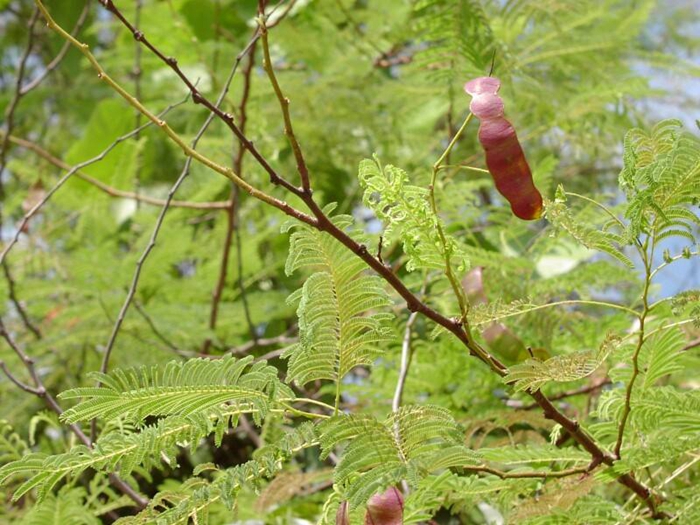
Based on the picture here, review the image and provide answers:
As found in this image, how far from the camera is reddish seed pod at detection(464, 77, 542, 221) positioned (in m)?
0.40

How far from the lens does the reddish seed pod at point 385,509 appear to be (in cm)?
40

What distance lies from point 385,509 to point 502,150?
0.17 m

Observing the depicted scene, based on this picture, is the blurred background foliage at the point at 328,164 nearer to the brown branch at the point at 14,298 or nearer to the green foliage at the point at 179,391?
the brown branch at the point at 14,298

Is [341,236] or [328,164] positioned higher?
[328,164]

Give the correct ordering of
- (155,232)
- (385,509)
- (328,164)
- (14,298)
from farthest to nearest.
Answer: (328,164) < (14,298) < (155,232) < (385,509)

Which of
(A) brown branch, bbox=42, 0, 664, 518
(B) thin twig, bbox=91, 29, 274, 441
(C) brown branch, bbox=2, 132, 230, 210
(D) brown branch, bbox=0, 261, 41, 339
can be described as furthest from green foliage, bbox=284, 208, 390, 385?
(C) brown branch, bbox=2, 132, 230, 210

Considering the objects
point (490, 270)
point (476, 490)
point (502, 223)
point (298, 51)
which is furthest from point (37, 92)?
point (476, 490)

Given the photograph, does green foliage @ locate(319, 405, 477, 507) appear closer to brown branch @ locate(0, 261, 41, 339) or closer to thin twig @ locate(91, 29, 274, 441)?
thin twig @ locate(91, 29, 274, 441)

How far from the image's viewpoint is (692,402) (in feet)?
1.58

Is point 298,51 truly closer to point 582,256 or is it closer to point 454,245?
point 582,256

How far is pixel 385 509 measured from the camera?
0.40 m

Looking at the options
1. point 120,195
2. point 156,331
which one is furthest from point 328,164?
point 156,331

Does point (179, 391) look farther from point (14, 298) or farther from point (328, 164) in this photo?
point (328, 164)

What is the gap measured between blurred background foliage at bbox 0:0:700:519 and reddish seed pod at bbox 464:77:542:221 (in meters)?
0.29
